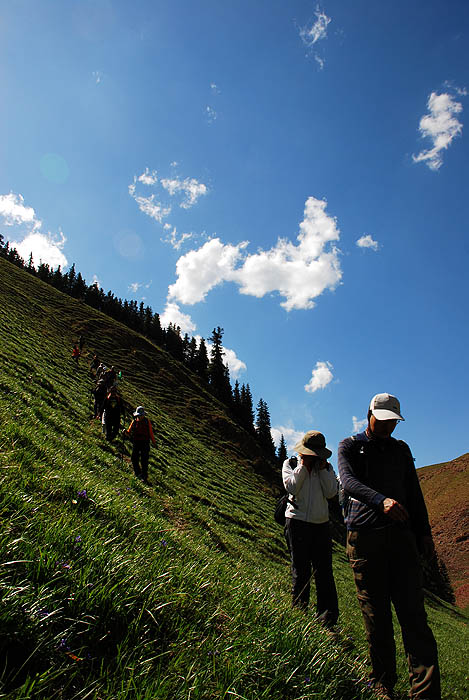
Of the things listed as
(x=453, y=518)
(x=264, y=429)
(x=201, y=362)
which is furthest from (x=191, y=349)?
(x=453, y=518)

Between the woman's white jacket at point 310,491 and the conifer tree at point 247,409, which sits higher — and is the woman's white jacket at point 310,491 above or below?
below

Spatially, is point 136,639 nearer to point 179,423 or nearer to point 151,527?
point 151,527

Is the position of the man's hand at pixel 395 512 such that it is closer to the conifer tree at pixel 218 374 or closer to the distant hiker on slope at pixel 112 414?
the distant hiker on slope at pixel 112 414

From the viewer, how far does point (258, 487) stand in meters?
38.6

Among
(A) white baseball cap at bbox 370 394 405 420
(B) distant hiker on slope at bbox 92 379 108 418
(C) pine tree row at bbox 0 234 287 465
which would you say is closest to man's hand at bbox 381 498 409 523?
(A) white baseball cap at bbox 370 394 405 420

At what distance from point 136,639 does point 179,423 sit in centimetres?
4476

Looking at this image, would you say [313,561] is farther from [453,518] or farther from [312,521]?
[453,518]

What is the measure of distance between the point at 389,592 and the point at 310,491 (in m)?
1.68

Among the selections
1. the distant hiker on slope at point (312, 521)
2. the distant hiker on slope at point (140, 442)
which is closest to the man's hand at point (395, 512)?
the distant hiker on slope at point (312, 521)

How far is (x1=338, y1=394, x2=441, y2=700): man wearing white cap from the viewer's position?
3.65m

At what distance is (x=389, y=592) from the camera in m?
3.98

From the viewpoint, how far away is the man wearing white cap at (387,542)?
365 cm

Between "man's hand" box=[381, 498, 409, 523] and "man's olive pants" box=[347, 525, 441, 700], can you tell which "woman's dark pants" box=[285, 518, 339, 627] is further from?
"man's hand" box=[381, 498, 409, 523]

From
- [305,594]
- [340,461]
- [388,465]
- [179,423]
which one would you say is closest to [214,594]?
[340,461]
